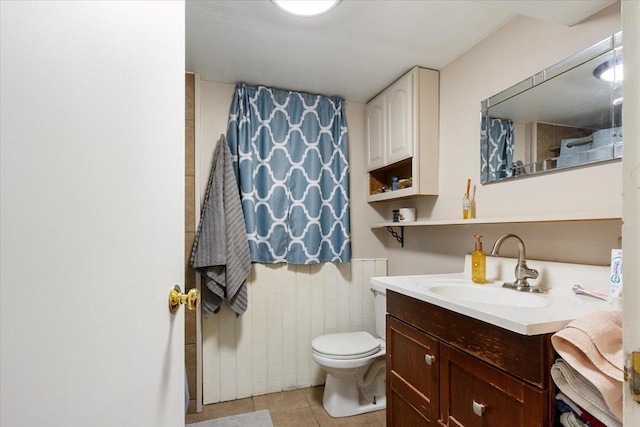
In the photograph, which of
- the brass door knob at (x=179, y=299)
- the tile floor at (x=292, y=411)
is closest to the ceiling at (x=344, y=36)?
the brass door knob at (x=179, y=299)

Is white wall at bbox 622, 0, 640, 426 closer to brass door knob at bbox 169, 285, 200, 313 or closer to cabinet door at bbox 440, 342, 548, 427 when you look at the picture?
cabinet door at bbox 440, 342, 548, 427

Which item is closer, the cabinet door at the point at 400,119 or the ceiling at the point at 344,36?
the ceiling at the point at 344,36

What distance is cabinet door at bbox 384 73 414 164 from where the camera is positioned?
2.06 m

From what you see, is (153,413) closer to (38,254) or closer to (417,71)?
(38,254)

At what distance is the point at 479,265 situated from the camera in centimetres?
159

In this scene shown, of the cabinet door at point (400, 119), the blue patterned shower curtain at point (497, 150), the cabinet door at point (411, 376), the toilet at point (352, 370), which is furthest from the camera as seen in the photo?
the cabinet door at point (400, 119)

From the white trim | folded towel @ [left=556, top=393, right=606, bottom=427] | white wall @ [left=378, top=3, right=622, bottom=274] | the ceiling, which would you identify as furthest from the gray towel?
folded towel @ [left=556, top=393, right=606, bottom=427]

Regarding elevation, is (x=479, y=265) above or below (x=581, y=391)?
above

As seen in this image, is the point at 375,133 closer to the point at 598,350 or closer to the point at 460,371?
the point at 460,371

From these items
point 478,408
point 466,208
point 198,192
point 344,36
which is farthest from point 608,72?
point 198,192

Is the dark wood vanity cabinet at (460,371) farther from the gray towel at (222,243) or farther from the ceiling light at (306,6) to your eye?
the ceiling light at (306,6)

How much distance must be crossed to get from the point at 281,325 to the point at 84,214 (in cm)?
212

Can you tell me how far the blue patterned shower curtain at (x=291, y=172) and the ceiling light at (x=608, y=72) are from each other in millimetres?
1556

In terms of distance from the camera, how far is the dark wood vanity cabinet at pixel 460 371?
0.88 meters
